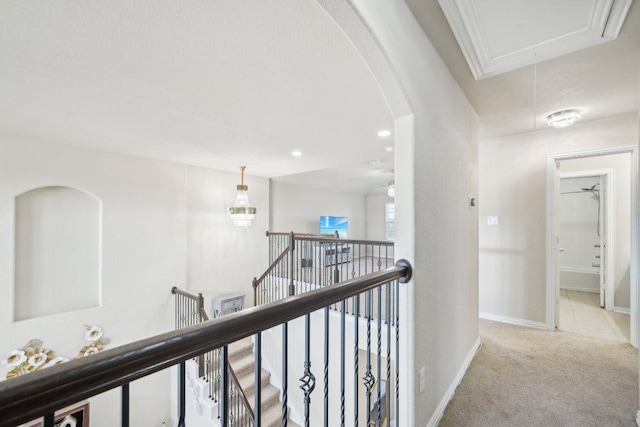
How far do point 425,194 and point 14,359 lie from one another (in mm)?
4487

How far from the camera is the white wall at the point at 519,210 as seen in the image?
314 cm

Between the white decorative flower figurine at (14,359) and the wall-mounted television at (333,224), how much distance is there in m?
5.60

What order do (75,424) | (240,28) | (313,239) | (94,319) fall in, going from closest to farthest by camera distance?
(240,28) < (75,424) < (94,319) < (313,239)

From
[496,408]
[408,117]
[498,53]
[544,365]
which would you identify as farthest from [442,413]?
[498,53]

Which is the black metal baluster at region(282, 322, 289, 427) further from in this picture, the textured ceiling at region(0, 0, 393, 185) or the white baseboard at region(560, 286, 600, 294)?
the white baseboard at region(560, 286, 600, 294)

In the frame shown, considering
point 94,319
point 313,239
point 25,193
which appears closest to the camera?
point 25,193

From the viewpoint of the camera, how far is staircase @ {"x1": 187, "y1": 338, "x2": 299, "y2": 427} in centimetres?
372

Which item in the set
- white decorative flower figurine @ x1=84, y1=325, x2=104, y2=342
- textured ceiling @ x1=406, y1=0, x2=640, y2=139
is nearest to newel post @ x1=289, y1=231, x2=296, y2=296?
white decorative flower figurine @ x1=84, y1=325, x2=104, y2=342

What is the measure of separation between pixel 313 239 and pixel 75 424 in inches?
133

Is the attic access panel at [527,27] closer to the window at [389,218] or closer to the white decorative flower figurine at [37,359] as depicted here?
the white decorative flower figurine at [37,359]

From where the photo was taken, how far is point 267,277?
16.4 ft

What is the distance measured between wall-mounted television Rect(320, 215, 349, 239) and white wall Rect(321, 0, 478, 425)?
5.25m

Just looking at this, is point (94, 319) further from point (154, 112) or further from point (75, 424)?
point (154, 112)

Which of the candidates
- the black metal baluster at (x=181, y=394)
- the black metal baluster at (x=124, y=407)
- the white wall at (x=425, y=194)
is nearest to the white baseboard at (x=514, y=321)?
the white wall at (x=425, y=194)
